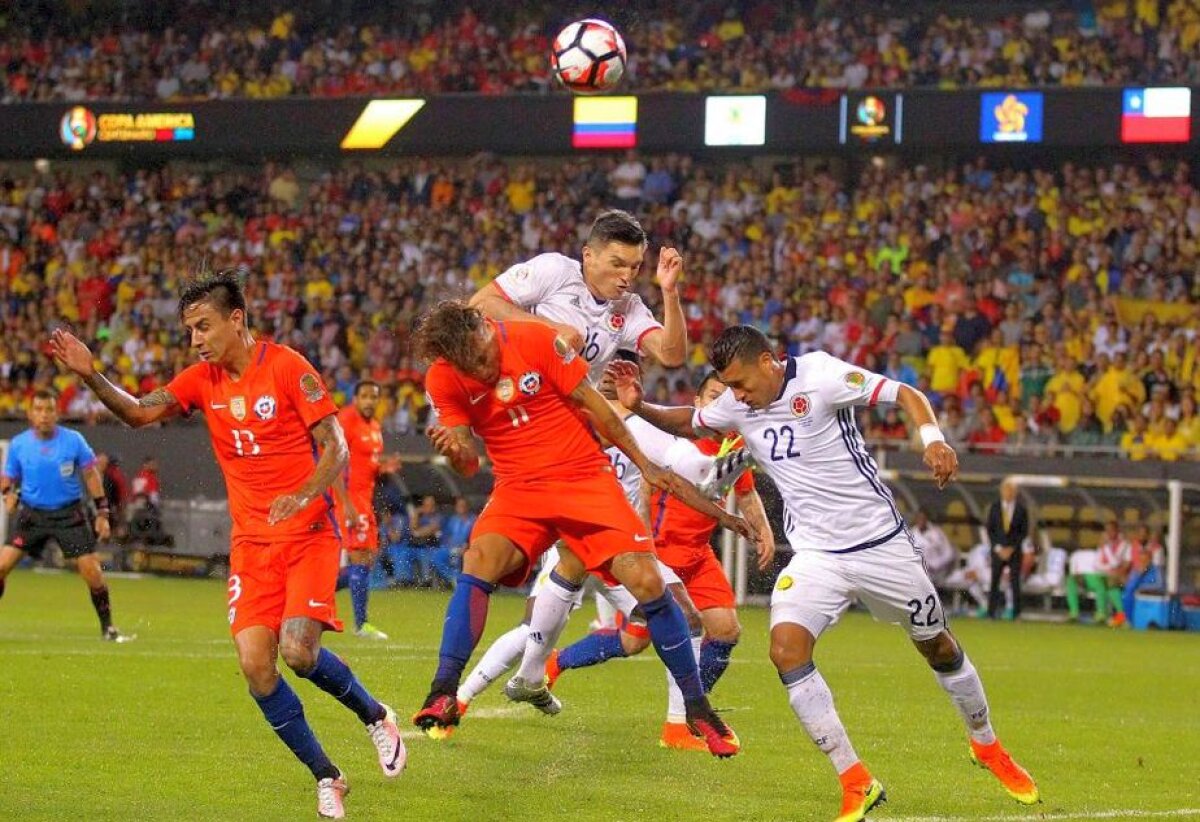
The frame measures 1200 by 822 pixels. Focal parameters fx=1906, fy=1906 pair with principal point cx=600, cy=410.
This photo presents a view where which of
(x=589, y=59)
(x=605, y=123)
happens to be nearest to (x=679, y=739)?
(x=589, y=59)

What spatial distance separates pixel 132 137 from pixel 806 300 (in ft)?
40.8

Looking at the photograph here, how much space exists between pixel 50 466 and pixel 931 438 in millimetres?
10012

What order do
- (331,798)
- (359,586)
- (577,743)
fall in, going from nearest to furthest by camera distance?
(331,798), (577,743), (359,586)

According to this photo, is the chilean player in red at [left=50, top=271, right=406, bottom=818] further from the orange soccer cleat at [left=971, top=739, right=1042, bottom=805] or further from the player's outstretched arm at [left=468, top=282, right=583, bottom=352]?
the orange soccer cleat at [left=971, top=739, right=1042, bottom=805]

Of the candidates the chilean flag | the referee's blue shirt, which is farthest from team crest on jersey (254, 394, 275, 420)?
the chilean flag

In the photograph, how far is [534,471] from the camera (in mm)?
8344

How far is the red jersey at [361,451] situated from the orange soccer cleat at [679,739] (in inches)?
300

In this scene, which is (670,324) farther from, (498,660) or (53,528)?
(53,528)

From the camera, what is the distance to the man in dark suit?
2172 centimetres

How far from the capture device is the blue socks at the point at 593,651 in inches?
428

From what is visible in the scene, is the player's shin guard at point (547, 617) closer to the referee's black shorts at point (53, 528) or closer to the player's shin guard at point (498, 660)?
the player's shin guard at point (498, 660)

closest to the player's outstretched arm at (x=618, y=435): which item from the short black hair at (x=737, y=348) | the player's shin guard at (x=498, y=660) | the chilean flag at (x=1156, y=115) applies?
the short black hair at (x=737, y=348)

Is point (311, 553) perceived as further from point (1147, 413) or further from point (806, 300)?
point (806, 300)

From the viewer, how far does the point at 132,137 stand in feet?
107
